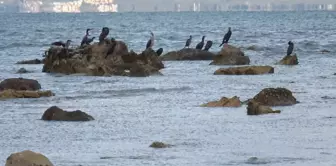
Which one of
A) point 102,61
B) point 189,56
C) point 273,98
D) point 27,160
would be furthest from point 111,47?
point 27,160

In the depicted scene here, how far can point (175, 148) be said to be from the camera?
11.9 meters

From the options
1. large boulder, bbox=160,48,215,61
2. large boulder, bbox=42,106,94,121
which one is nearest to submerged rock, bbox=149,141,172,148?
large boulder, bbox=42,106,94,121

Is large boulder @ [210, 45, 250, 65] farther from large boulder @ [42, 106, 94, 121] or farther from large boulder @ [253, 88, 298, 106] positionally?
large boulder @ [42, 106, 94, 121]

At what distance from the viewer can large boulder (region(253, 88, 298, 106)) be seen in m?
16.2

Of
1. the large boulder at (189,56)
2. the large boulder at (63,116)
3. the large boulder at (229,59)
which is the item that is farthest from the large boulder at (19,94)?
the large boulder at (189,56)

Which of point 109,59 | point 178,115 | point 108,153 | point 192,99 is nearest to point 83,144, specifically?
point 108,153

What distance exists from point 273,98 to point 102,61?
9388 millimetres

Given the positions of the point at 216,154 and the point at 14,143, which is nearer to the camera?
the point at 216,154

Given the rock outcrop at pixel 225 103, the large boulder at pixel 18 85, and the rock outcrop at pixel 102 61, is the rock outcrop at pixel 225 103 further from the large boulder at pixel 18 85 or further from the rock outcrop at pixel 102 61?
→ the rock outcrop at pixel 102 61

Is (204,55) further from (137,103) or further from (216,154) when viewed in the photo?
(216,154)

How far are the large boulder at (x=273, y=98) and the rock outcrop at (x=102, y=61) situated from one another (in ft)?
25.9

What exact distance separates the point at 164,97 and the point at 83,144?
6.32 m

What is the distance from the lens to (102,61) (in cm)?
2495

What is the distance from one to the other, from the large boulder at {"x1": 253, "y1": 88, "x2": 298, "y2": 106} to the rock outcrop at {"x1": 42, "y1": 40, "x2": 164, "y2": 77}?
25.9 ft
